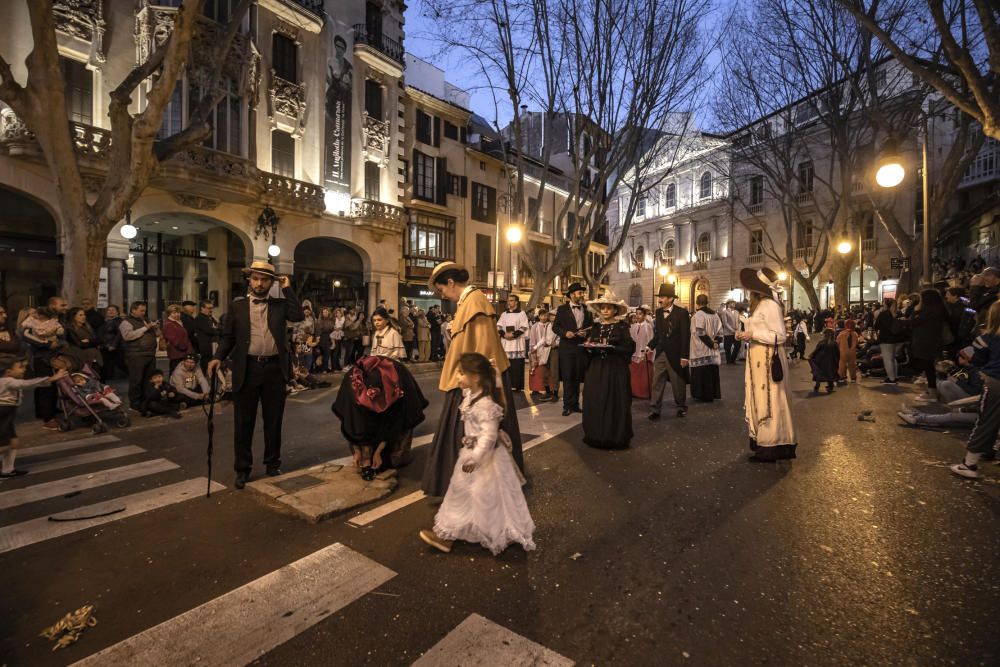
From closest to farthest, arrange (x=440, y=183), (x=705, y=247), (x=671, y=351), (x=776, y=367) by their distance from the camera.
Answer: (x=776, y=367)
(x=671, y=351)
(x=440, y=183)
(x=705, y=247)

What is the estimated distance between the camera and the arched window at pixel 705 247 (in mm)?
43938

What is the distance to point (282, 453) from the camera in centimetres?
609

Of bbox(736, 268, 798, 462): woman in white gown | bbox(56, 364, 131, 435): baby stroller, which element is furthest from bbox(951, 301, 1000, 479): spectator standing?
bbox(56, 364, 131, 435): baby stroller

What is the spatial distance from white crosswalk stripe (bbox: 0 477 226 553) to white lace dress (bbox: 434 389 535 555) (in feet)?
8.88

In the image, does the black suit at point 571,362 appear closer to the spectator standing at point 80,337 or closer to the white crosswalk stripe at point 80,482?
the white crosswalk stripe at point 80,482

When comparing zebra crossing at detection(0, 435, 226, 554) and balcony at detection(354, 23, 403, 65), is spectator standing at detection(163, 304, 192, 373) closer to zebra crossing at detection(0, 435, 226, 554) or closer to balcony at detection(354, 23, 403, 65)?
zebra crossing at detection(0, 435, 226, 554)

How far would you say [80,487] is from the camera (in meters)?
4.86

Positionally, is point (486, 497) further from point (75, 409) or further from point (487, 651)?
point (75, 409)

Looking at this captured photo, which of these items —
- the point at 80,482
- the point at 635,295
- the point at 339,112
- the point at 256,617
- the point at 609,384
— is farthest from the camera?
the point at 635,295

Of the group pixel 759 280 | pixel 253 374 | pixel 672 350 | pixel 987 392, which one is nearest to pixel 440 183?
pixel 672 350

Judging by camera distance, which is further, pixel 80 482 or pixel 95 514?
pixel 80 482

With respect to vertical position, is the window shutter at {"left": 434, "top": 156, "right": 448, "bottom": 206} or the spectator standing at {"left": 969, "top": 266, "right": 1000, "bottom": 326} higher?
the window shutter at {"left": 434, "top": 156, "right": 448, "bottom": 206}

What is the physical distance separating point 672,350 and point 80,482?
756 cm

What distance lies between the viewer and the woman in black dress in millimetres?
5980
